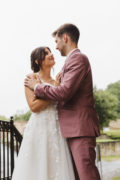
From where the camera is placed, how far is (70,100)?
82.9 inches

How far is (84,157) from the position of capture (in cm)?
195

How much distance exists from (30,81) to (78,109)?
0.42 metres

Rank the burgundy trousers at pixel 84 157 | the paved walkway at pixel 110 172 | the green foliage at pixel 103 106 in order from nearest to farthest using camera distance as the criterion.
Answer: the burgundy trousers at pixel 84 157
the paved walkway at pixel 110 172
the green foliage at pixel 103 106

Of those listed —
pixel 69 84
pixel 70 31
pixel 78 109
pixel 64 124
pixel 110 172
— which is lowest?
pixel 110 172

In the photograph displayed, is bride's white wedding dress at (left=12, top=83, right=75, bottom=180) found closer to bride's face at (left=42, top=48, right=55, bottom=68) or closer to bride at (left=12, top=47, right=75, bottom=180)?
bride at (left=12, top=47, right=75, bottom=180)

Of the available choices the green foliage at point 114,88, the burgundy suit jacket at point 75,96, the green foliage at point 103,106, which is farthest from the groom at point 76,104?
the green foliage at point 114,88

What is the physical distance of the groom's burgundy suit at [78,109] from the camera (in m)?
1.97

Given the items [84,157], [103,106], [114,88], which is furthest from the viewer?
[114,88]

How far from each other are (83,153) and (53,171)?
311mm

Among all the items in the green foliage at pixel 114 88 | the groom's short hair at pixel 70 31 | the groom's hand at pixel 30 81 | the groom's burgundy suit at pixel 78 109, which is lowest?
the groom's burgundy suit at pixel 78 109

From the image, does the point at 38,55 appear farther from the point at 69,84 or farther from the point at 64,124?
the point at 64,124

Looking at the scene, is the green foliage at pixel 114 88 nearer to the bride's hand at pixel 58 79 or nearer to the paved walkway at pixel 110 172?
the paved walkway at pixel 110 172

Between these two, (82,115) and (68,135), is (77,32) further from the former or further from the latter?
(68,135)

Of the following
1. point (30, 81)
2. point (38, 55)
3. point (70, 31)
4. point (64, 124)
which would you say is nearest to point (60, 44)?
point (70, 31)
